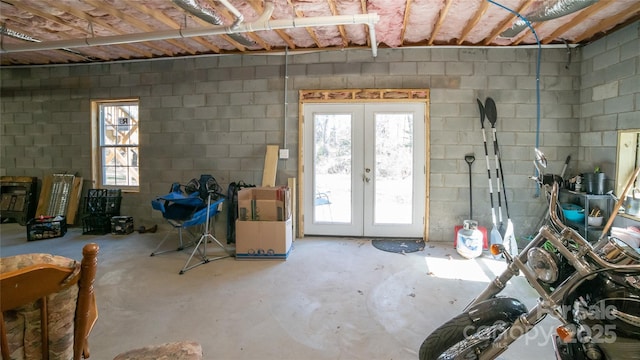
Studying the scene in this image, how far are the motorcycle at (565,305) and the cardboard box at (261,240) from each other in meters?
2.41

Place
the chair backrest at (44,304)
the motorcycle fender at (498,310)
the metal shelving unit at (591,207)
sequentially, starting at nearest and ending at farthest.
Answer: the chair backrest at (44,304)
the motorcycle fender at (498,310)
the metal shelving unit at (591,207)

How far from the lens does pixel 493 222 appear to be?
13.3 feet

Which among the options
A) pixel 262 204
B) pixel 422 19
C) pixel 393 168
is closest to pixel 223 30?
pixel 262 204

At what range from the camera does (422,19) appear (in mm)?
3449

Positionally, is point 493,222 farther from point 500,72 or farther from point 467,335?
point 467,335

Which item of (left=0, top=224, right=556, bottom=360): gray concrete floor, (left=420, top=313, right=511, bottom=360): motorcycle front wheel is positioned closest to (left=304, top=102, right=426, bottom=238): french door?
(left=0, top=224, right=556, bottom=360): gray concrete floor

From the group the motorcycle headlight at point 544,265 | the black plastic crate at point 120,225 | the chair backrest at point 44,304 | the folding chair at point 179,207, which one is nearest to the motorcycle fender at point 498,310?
the motorcycle headlight at point 544,265

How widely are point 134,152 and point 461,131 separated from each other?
4.99m

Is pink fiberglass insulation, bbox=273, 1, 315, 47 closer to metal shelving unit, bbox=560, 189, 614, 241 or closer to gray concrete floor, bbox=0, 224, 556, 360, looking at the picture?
gray concrete floor, bbox=0, 224, 556, 360

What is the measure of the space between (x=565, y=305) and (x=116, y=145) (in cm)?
591

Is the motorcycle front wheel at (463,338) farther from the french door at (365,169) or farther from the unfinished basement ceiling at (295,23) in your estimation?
the french door at (365,169)

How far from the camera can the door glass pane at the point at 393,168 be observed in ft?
14.4

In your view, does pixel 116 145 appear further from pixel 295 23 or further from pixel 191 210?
pixel 295 23

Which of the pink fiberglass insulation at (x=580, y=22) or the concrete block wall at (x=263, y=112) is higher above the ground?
the pink fiberglass insulation at (x=580, y=22)
